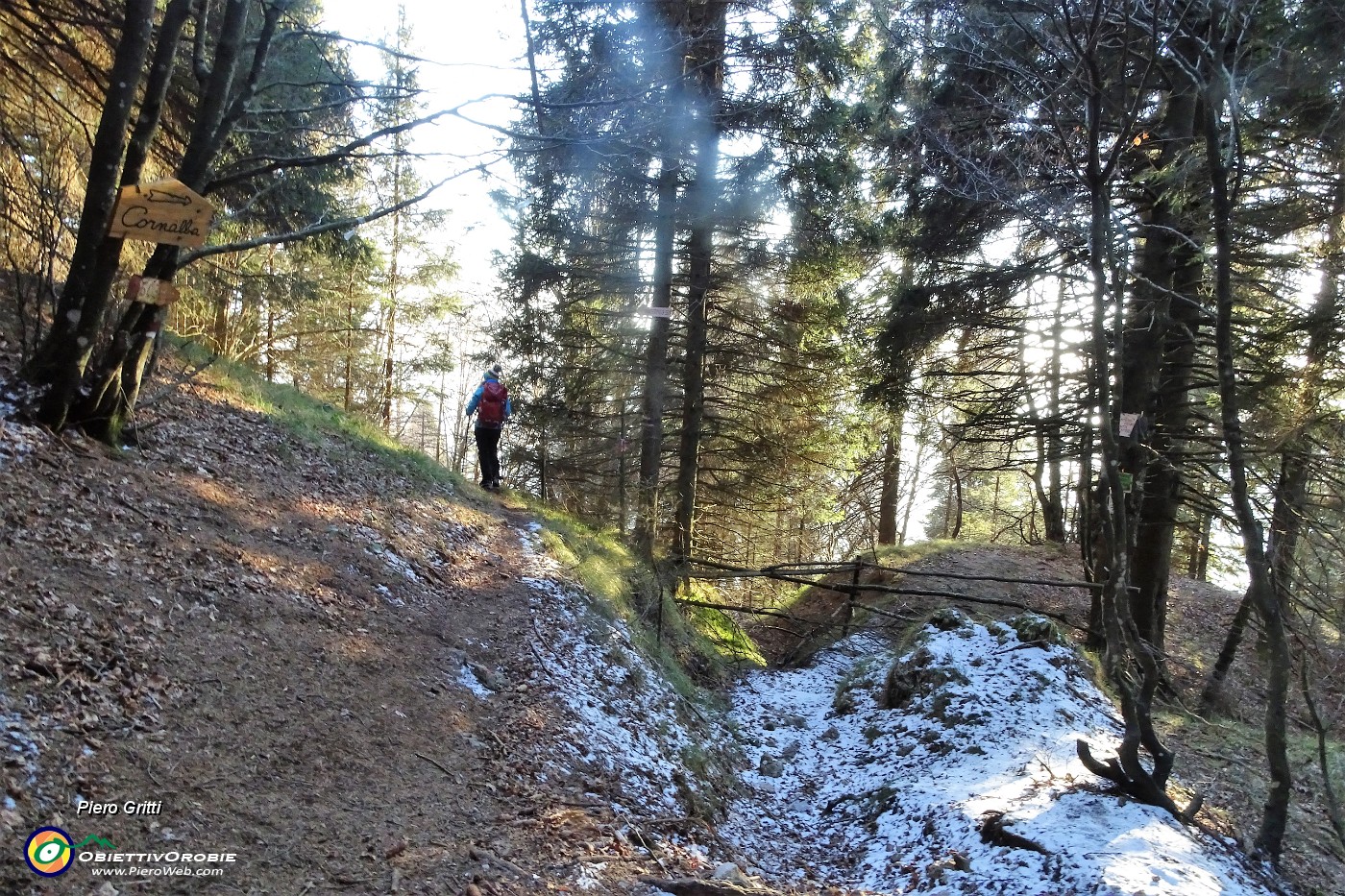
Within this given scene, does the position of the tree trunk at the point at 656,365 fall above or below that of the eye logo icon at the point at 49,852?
above

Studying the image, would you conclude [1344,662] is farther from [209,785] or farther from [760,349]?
[209,785]

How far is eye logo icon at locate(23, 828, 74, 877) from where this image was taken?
252 centimetres

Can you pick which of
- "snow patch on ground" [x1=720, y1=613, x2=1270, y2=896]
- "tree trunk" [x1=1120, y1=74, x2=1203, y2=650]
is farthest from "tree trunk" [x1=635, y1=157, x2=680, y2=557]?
"tree trunk" [x1=1120, y1=74, x2=1203, y2=650]

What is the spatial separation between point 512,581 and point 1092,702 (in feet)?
20.2

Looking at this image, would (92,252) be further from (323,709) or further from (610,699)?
(610,699)

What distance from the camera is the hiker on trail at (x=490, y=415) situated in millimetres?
12344

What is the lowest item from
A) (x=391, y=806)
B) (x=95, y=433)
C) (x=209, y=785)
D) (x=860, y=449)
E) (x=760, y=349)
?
(x=391, y=806)

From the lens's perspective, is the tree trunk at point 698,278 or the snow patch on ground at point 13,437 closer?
the snow patch on ground at point 13,437

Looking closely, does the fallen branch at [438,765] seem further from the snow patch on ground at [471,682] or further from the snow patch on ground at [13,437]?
the snow patch on ground at [13,437]

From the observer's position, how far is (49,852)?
259 centimetres

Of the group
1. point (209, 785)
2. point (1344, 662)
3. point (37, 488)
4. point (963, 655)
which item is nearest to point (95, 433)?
point (37, 488)

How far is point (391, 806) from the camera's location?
3906 mm

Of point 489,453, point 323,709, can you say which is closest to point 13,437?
point 323,709

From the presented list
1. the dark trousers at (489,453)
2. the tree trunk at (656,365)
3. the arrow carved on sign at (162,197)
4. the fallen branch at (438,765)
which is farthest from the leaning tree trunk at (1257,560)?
the dark trousers at (489,453)
